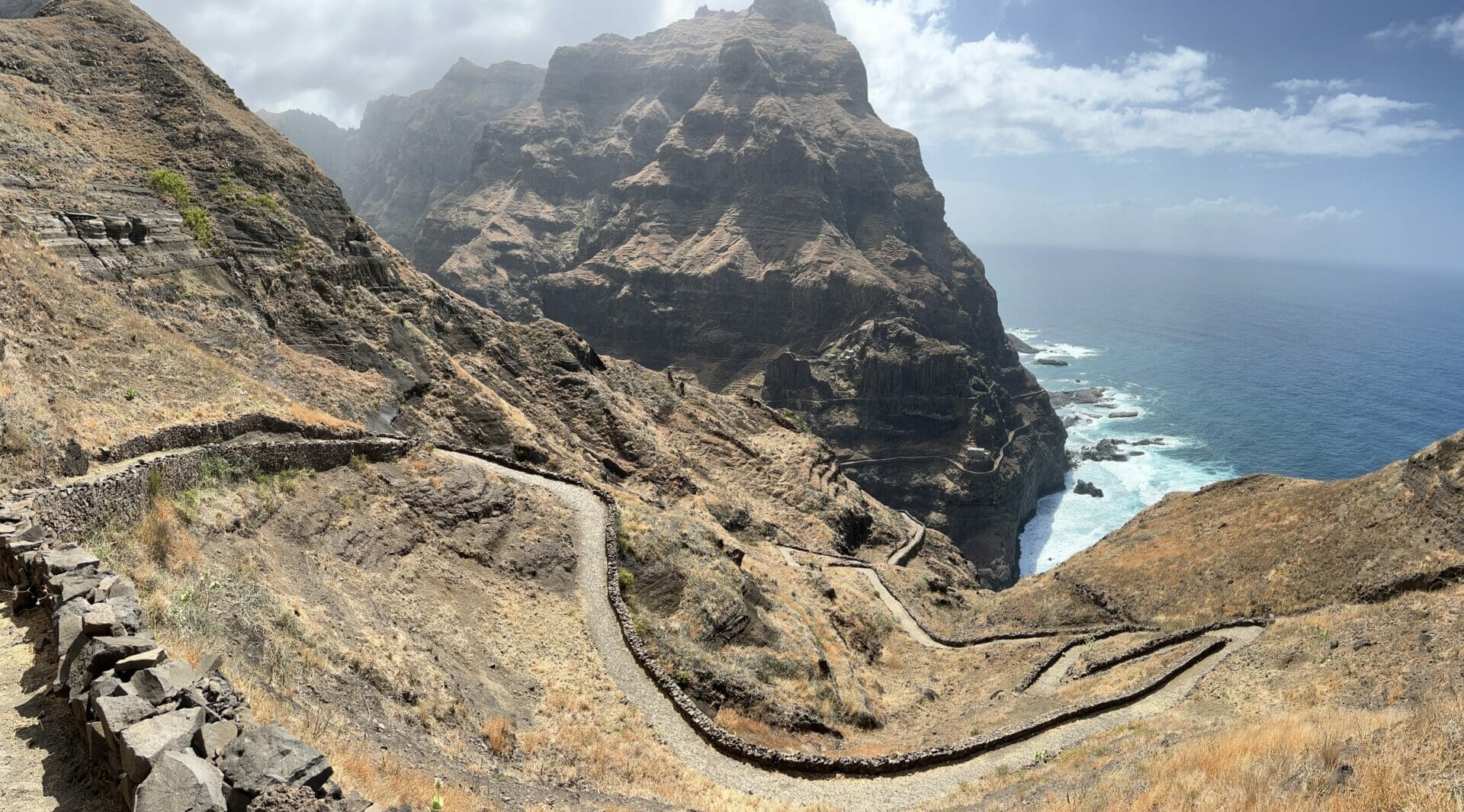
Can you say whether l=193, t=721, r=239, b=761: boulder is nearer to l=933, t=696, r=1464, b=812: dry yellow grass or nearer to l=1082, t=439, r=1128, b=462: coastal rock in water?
l=933, t=696, r=1464, b=812: dry yellow grass

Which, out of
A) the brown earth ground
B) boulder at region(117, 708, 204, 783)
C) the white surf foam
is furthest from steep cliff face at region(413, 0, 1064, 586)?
boulder at region(117, 708, 204, 783)

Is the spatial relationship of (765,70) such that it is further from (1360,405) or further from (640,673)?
(640,673)

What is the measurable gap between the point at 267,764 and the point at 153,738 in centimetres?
119

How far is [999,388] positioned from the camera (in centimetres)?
12744

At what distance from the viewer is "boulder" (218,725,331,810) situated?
7656mm

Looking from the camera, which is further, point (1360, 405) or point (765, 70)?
point (765, 70)

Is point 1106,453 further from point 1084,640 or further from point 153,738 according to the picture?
point 153,738

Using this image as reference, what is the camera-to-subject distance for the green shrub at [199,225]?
37344 millimetres

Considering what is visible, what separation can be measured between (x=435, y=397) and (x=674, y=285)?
4847 inches

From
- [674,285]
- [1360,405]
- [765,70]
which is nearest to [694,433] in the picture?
→ [674,285]

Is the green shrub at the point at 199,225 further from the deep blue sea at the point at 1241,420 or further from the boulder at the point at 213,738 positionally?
the deep blue sea at the point at 1241,420

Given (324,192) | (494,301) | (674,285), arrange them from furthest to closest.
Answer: (494,301), (674,285), (324,192)

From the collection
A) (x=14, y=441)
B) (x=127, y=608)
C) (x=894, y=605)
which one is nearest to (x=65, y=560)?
(x=127, y=608)

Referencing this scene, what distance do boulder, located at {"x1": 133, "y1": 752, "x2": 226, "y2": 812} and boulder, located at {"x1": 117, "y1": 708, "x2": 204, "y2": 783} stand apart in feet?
0.63
